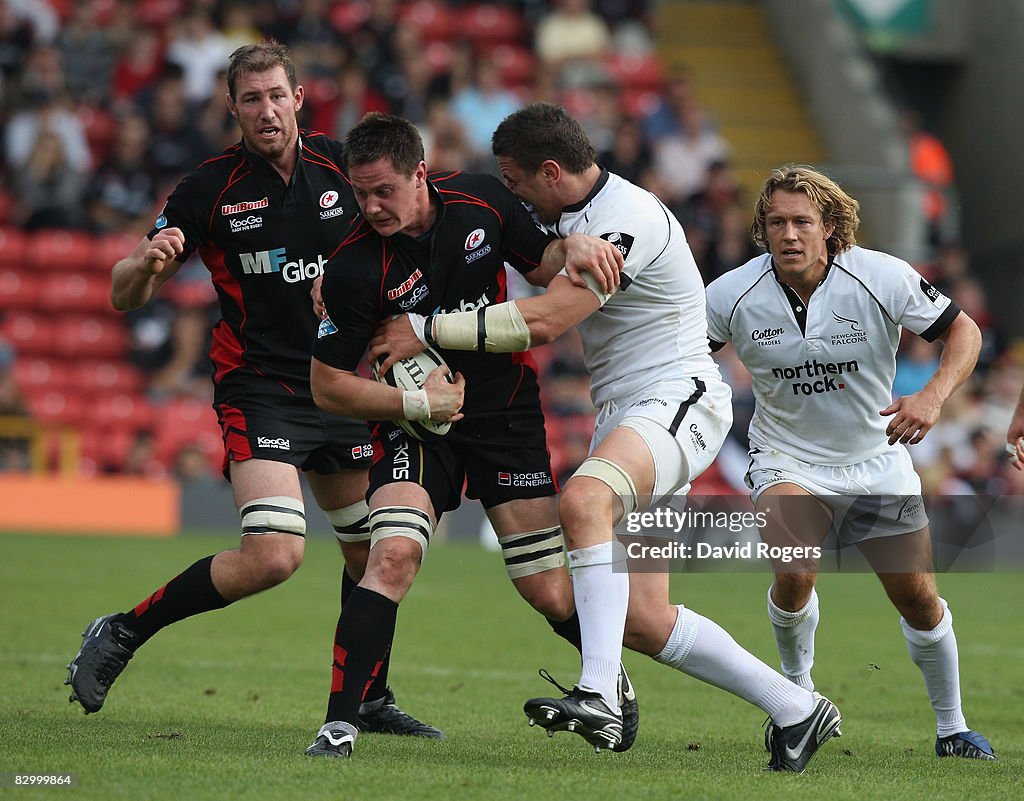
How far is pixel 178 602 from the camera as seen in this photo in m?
6.27

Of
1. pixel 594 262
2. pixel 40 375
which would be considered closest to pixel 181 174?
pixel 40 375

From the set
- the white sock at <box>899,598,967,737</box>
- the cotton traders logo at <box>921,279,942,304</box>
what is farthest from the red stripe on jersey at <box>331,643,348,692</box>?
the cotton traders logo at <box>921,279,942,304</box>

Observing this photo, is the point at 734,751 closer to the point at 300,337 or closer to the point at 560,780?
the point at 560,780

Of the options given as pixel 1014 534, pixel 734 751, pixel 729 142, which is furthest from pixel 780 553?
pixel 729 142

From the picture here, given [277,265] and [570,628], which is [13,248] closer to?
[277,265]

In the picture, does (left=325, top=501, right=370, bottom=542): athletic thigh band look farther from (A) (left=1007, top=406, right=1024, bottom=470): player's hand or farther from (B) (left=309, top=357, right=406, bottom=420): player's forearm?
(A) (left=1007, top=406, right=1024, bottom=470): player's hand

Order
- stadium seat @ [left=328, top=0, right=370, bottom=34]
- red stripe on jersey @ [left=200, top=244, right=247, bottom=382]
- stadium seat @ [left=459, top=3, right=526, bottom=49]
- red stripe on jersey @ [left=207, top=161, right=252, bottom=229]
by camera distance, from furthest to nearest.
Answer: stadium seat @ [left=459, top=3, right=526, bottom=49] < stadium seat @ [left=328, top=0, right=370, bottom=34] < red stripe on jersey @ [left=200, top=244, right=247, bottom=382] < red stripe on jersey @ [left=207, top=161, right=252, bottom=229]

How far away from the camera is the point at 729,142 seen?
22297 millimetres

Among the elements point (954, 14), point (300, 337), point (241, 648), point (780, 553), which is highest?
point (954, 14)

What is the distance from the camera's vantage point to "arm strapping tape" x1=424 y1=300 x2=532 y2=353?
550cm

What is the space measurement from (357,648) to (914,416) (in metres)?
2.28

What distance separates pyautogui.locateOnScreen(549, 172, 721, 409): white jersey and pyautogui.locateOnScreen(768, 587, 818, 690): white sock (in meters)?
1.18

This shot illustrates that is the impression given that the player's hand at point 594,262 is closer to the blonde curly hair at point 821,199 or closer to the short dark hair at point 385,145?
the short dark hair at point 385,145

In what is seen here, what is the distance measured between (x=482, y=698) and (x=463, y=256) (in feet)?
8.54
